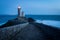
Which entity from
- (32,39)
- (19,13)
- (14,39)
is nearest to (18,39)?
(14,39)

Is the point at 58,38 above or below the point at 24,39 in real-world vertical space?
above

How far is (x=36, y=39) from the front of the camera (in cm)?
758

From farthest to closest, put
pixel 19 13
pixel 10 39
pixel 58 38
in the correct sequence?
pixel 19 13 → pixel 10 39 → pixel 58 38

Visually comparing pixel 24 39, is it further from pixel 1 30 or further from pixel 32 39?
pixel 1 30

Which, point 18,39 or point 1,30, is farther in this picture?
point 18,39

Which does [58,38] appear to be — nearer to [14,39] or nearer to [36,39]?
[36,39]

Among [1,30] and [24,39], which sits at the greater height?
[1,30]

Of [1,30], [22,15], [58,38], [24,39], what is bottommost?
[22,15]

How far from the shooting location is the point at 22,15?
3916 cm

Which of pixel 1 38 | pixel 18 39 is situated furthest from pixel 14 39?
pixel 1 38

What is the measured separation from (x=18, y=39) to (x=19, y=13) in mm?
31230

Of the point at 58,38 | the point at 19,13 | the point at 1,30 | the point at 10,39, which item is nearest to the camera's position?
the point at 1,30

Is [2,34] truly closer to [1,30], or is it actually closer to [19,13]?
[1,30]

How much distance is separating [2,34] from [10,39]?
1.44 metres
